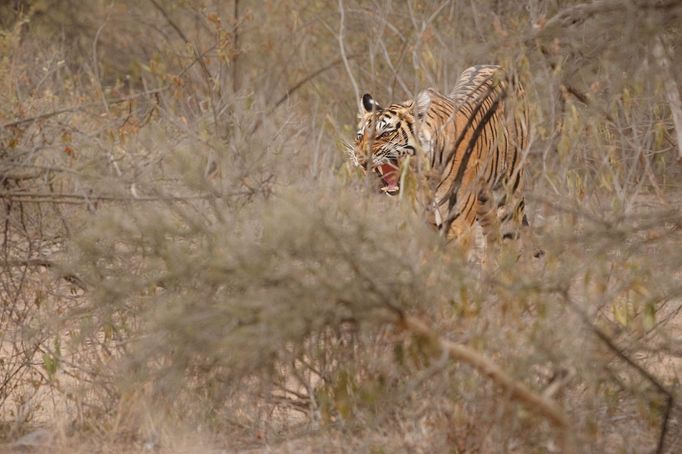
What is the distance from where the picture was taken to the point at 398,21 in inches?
536

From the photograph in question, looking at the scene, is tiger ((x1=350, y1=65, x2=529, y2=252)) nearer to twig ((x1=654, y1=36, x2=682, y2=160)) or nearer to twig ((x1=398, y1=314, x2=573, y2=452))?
twig ((x1=654, y1=36, x2=682, y2=160))

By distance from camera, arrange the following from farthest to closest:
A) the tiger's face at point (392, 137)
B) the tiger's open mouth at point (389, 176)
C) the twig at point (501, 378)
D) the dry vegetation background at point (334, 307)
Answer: the tiger's face at point (392, 137) < the tiger's open mouth at point (389, 176) < the dry vegetation background at point (334, 307) < the twig at point (501, 378)

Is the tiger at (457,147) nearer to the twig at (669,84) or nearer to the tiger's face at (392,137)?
the tiger's face at (392,137)

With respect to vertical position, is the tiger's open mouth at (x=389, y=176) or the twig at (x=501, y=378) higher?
the tiger's open mouth at (x=389, y=176)

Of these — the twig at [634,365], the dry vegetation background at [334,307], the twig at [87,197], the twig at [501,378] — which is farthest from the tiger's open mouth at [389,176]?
the twig at [501,378]

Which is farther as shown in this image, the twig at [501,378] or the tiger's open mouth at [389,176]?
the tiger's open mouth at [389,176]

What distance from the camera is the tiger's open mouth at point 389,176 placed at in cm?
751

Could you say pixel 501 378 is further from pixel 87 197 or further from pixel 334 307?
pixel 87 197

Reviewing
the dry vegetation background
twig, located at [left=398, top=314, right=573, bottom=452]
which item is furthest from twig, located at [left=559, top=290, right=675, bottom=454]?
twig, located at [left=398, top=314, right=573, bottom=452]

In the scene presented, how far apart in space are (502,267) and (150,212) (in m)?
1.52

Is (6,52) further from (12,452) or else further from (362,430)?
(362,430)

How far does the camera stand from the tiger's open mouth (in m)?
7.51

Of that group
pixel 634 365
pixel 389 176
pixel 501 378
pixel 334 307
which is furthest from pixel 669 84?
pixel 334 307

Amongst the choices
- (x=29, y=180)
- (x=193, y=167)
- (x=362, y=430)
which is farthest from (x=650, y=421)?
(x=29, y=180)
